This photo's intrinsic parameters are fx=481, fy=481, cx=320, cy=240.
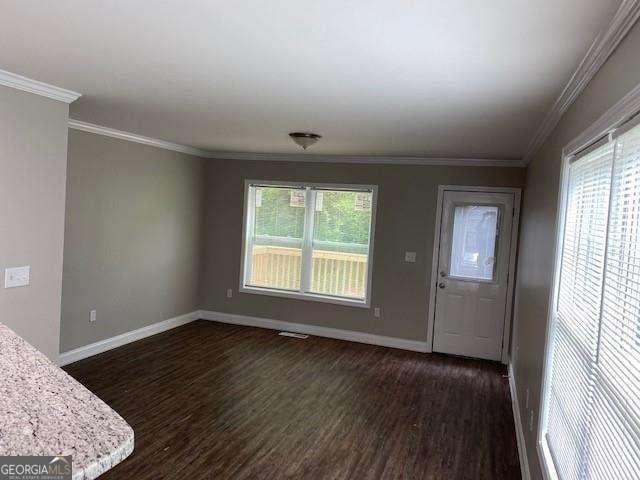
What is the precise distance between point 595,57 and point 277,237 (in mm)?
4876

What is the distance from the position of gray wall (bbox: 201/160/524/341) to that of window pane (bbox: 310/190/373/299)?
180 millimetres

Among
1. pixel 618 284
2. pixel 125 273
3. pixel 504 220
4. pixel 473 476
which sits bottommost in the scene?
pixel 473 476

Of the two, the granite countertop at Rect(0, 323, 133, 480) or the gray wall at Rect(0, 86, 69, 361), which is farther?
the gray wall at Rect(0, 86, 69, 361)

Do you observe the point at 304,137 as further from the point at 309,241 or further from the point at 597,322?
the point at 597,322

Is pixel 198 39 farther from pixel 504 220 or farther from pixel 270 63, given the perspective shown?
pixel 504 220

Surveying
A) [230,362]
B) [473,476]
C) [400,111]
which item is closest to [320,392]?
[230,362]

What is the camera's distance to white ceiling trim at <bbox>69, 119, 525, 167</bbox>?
4957 millimetres

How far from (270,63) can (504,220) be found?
3.95 m

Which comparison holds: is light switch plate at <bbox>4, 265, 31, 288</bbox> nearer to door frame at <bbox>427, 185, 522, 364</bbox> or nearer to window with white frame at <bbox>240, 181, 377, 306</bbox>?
window with white frame at <bbox>240, 181, 377, 306</bbox>

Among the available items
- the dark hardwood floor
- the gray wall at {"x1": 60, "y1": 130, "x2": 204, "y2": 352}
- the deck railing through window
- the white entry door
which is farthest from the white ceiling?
the deck railing through window

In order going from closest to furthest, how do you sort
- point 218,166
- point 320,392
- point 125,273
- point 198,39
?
1. point 198,39
2. point 320,392
3. point 125,273
4. point 218,166

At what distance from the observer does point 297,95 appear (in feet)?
9.59
